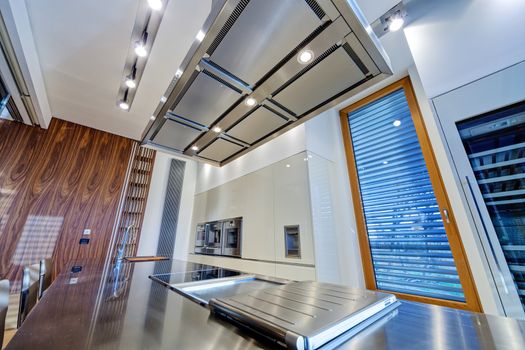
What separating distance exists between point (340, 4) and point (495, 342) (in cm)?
104

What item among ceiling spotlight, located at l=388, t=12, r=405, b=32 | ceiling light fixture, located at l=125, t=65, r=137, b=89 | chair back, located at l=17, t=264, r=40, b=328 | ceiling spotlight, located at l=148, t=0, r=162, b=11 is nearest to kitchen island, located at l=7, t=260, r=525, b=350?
chair back, located at l=17, t=264, r=40, b=328

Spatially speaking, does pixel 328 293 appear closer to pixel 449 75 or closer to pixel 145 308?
pixel 145 308

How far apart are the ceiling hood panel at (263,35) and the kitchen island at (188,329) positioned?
101cm

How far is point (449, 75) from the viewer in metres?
1.15

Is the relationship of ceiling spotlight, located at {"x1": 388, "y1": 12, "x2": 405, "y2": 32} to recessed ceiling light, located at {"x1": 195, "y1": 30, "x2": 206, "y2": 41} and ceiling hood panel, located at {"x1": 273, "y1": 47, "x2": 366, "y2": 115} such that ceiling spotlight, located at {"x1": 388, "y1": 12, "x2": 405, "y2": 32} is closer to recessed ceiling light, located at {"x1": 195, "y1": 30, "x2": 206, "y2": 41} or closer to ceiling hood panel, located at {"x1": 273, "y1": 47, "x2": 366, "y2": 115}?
ceiling hood panel, located at {"x1": 273, "y1": 47, "x2": 366, "y2": 115}

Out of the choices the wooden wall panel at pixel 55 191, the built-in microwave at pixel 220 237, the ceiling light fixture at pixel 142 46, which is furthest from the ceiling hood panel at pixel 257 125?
the wooden wall panel at pixel 55 191

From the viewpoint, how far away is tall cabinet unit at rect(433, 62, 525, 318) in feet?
2.95

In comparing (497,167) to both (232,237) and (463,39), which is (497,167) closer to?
(463,39)

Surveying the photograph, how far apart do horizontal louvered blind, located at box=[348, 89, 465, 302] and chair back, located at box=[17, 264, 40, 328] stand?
109 inches

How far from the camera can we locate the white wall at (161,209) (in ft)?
12.2

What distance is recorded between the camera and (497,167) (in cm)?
98

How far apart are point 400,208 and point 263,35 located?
2126 millimetres

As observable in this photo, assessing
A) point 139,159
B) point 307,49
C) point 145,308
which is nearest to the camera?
point 145,308

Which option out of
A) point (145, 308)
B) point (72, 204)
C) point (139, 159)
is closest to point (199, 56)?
point (145, 308)
